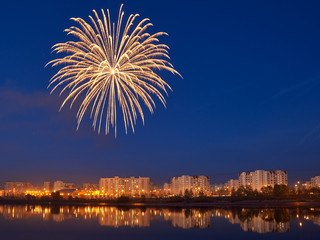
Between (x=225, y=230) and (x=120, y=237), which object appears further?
(x=225, y=230)

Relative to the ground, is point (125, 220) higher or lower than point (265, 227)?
lower

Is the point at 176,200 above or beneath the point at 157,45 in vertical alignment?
beneath

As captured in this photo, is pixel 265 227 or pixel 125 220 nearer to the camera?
pixel 265 227

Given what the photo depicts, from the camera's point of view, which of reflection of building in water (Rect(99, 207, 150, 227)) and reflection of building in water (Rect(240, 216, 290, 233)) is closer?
reflection of building in water (Rect(240, 216, 290, 233))

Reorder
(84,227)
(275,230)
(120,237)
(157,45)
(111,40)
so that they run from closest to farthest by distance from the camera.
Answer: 1. (111,40)
2. (157,45)
3. (120,237)
4. (275,230)
5. (84,227)

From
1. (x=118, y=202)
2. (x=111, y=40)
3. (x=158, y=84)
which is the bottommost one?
(x=118, y=202)

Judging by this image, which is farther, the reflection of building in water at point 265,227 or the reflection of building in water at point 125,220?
the reflection of building in water at point 125,220

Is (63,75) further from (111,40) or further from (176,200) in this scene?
(176,200)

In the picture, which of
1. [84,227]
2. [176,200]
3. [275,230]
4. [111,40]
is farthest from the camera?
[176,200]

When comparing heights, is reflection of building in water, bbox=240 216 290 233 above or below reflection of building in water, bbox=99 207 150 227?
above

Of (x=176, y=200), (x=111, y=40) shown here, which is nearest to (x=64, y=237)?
(x=111, y=40)

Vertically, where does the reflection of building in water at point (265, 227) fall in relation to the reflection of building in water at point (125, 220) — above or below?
above
